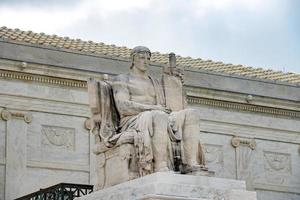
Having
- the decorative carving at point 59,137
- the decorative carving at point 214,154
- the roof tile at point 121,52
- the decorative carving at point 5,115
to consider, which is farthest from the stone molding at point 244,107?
the decorative carving at point 5,115

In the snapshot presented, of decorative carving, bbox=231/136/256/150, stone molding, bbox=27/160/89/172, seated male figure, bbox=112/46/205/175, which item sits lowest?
seated male figure, bbox=112/46/205/175

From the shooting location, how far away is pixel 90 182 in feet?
62.9

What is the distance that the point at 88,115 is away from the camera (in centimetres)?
1966

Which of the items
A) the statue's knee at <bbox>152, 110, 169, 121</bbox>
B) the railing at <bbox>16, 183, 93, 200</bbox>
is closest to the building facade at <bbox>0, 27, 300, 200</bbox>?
the railing at <bbox>16, 183, 93, 200</bbox>

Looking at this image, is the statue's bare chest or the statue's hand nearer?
the statue's hand

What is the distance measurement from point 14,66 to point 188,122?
660 centimetres

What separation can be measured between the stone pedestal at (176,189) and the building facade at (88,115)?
20.1 feet

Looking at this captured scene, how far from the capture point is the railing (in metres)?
15.7

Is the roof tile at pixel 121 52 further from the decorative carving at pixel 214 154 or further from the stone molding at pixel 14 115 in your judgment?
the decorative carving at pixel 214 154

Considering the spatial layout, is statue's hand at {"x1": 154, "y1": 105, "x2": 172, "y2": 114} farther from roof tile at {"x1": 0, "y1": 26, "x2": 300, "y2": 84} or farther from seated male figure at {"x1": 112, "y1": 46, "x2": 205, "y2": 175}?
roof tile at {"x1": 0, "y1": 26, "x2": 300, "y2": 84}

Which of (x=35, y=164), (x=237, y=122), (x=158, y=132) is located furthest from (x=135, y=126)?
(x=237, y=122)

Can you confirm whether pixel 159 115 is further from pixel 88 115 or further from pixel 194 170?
pixel 88 115

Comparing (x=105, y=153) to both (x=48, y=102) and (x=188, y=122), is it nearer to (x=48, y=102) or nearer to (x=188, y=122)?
(x=188, y=122)

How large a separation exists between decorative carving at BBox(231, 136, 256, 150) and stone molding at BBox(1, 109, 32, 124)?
455 cm
